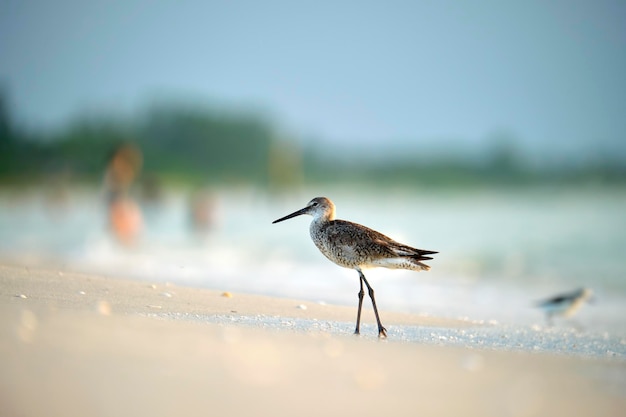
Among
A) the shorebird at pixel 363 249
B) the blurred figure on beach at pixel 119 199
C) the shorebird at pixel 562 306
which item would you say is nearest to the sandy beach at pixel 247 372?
the shorebird at pixel 363 249

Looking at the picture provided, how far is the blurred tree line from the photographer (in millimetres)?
45903

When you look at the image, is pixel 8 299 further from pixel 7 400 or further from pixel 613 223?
pixel 613 223

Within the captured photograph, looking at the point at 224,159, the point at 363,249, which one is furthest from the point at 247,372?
the point at 224,159

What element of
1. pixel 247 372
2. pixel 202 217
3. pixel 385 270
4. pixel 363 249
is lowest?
pixel 247 372

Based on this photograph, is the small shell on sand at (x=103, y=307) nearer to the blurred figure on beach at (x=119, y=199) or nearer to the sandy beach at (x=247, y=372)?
the sandy beach at (x=247, y=372)

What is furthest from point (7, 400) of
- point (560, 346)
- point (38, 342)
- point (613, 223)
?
point (613, 223)

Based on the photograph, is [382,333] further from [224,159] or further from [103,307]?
[224,159]

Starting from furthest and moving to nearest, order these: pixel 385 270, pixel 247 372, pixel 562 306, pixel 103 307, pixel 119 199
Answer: pixel 119 199
pixel 385 270
pixel 562 306
pixel 103 307
pixel 247 372

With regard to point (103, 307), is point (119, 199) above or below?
above

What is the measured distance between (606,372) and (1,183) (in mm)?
37105

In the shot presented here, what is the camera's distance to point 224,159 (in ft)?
220

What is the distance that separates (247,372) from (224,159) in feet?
207

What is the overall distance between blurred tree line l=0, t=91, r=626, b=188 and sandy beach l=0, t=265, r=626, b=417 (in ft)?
118

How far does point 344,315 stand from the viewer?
7660 millimetres
